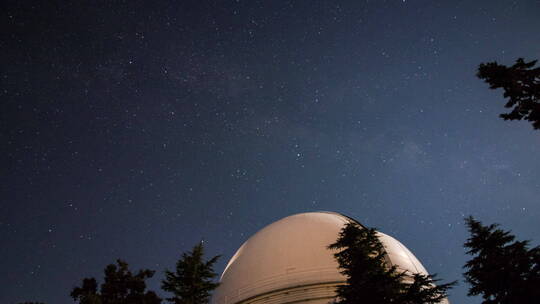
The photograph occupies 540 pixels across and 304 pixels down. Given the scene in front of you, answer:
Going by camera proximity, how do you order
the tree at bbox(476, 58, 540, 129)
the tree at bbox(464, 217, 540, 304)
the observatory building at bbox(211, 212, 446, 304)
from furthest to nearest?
the observatory building at bbox(211, 212, 446, 304) → the tree at bbox(464, 217, 540, 304) → the tree at bbox(476, 58, 540, 129)

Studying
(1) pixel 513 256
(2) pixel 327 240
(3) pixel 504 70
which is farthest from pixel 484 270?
(3) pixel 504 70

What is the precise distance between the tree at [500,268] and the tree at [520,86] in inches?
233

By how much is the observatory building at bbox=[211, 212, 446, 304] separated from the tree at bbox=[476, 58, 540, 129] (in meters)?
7.47

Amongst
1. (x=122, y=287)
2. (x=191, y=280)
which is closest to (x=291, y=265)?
(x=191, y=280)

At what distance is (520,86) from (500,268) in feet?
26.8

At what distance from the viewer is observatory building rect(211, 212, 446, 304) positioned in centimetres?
1524

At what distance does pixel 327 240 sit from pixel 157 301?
9212 mm

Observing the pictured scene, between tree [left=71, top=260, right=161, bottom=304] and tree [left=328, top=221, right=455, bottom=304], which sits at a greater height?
tree [left=71, top=260, right=161, bottom=304]

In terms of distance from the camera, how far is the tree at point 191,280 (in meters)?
13.9

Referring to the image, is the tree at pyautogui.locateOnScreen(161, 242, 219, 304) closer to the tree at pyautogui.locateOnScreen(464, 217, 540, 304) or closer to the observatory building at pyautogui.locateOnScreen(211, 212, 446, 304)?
the observatory building at pyautogui.locateOnScreen(211, 212, 446, 304)

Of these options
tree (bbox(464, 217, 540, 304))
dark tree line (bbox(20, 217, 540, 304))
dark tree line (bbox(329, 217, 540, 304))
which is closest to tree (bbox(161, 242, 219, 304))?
dark tree line (bbox(20, 217, 540, 304))

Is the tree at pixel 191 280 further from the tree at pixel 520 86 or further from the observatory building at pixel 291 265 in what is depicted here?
the tree at pixel 520 86

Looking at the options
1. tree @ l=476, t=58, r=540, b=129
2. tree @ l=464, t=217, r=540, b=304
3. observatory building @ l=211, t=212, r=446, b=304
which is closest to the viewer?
tree @ l=476, t=58, r=540, b=129

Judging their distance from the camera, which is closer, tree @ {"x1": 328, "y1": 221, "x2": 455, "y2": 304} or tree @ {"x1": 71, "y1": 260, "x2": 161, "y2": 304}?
tree @ {"x1": 328, "y1": 221, "x2": 455, "y2": 304}
